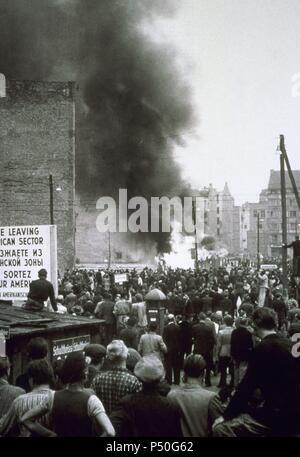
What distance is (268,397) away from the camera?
3.96 meters

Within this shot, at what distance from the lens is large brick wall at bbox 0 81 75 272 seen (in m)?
38.1

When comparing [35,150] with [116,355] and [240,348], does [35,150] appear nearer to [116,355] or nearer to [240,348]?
[240,348]

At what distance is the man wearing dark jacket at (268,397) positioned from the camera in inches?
152

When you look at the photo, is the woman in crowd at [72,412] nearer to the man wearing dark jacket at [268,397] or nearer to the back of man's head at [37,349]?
the man wearing dark jacket at [268,397]

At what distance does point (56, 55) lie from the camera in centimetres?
4069

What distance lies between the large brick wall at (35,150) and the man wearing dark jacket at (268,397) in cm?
3429

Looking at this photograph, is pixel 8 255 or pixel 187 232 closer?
pixel 8 255

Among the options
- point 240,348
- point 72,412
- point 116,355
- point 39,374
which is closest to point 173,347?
point 240,348

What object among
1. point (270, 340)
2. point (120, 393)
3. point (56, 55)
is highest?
point (56, 55)

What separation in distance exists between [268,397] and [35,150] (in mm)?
35697

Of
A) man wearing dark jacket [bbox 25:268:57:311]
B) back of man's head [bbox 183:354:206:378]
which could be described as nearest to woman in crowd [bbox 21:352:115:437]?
back of man's head [bbox 183:354:206:378]
